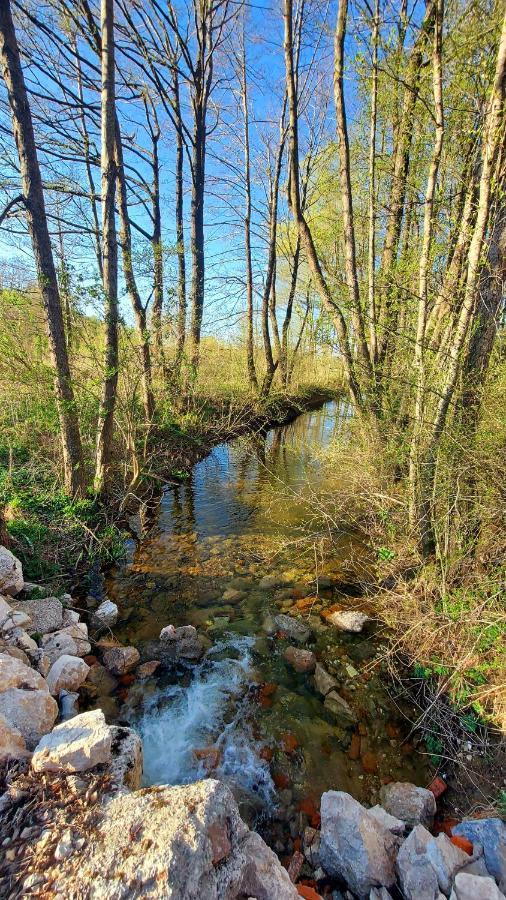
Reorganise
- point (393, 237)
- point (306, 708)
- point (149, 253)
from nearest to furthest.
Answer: point (306, 708), point (393, 237), point (149, 253)

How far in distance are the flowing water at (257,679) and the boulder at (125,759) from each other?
1.91ft

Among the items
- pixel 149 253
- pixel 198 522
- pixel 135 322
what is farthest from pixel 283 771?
pixel 149 253

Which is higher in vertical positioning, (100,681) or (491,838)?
(491,838)

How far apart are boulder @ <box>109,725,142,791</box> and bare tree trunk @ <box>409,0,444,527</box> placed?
9.39ft

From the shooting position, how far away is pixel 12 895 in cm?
132

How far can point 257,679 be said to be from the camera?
127 inches

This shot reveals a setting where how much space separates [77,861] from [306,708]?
1.98 metres

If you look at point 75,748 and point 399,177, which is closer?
point 75,748

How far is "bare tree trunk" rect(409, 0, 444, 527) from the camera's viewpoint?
3.06 m

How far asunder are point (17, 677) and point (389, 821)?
2337 millimetres

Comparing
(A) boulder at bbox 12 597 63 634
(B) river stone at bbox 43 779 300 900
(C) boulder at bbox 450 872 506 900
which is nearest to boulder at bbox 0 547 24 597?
(A) boulder at bbox 12 597 63 634

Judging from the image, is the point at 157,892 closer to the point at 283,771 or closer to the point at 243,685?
the point at 283,771

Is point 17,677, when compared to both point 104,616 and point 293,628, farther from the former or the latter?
point 293,628

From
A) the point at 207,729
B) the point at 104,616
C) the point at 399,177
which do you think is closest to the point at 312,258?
the point at 399,177
